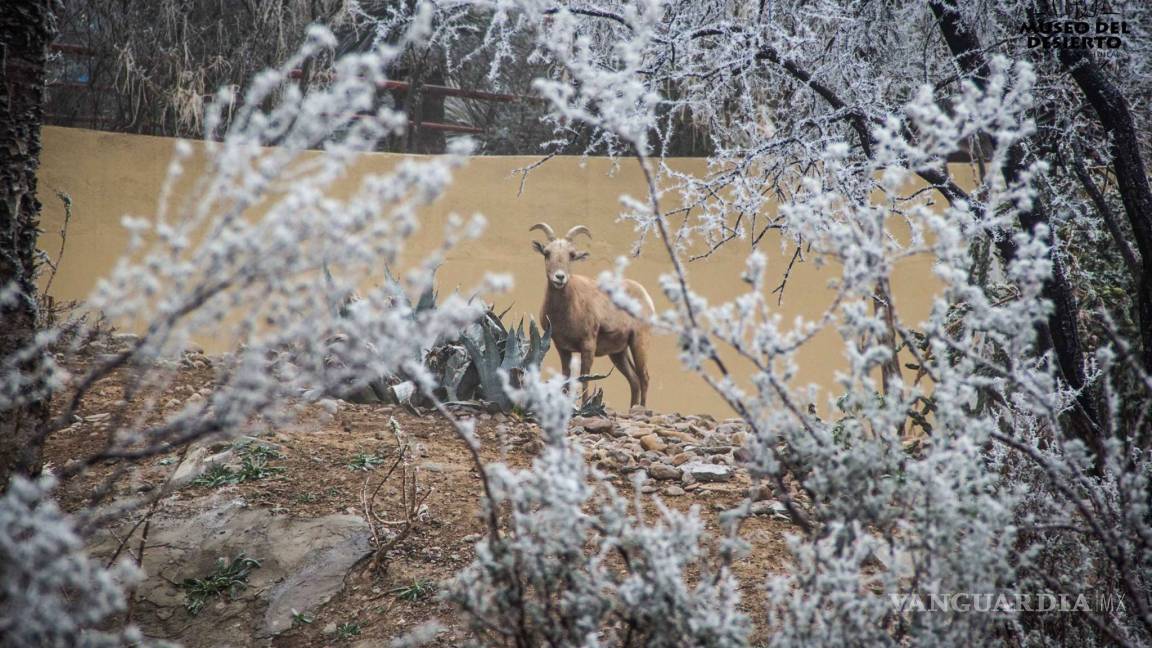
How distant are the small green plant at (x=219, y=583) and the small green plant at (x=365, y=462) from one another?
0.81 meters

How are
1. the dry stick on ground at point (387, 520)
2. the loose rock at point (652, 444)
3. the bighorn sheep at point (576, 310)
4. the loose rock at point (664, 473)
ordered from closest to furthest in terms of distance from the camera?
the dry stick on ground at point (387, 520) → the loose rock at point (664, 473) → the loose rock at point (652, 444) → the bighorn sheep at point (576, 310)

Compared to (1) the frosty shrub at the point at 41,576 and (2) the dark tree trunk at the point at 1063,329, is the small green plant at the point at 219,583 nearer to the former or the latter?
(1) the frosty shrub at the point at 41,576

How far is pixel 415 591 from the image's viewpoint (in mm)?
3098

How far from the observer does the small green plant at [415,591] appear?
10.1 ft

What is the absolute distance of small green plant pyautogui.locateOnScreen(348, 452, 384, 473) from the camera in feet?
13.6

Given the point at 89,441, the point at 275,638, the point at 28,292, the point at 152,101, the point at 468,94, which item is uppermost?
the point at 468,94

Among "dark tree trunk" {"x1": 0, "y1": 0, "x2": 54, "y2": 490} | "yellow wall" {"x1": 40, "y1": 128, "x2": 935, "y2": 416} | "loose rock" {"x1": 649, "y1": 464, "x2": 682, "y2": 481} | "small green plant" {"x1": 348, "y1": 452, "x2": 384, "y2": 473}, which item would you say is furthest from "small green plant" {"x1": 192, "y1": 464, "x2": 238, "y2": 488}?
"yellow wall" {"x1": 40, "y1": 128, "x2": 935, "y2": 416}

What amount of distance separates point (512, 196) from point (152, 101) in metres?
3.51

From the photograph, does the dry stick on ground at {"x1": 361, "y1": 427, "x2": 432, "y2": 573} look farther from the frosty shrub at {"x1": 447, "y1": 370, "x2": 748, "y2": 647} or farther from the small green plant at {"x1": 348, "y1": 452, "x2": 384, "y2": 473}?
the frosty shrub at {"x1": 447, "y1": 370, "x2": 748, "y2": 647}

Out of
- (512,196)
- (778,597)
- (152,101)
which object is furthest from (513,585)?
(152,101)

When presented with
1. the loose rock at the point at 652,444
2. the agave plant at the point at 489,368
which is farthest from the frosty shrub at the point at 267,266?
the agave plant at the point at 489,368

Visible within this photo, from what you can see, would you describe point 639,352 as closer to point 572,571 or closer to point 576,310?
point 576,310

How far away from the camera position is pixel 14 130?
2.35 metres

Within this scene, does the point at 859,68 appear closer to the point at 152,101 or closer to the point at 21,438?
the point at 21,438
